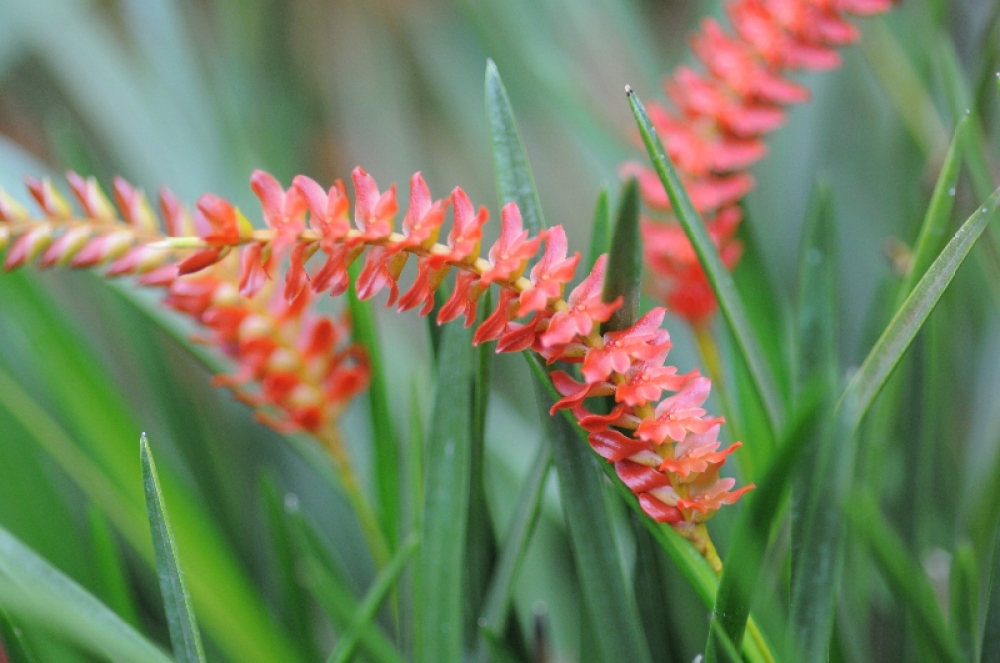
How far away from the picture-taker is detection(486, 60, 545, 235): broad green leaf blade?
0.72 ft

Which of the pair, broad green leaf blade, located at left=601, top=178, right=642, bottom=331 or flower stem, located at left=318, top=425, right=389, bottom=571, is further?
flower stem, located at left=318, top=425, right=389, bottom=571

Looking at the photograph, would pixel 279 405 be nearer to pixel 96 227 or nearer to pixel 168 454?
pixel 96 227

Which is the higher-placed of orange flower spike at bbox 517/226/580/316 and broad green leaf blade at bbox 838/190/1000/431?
orange flower spike at bbox 517/226/580/316

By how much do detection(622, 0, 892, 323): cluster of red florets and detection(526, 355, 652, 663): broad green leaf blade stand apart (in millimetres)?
111

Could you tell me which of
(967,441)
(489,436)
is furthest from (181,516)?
A: (967,441)

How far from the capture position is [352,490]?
0.31m

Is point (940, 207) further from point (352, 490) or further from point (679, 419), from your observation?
point (352, 490)

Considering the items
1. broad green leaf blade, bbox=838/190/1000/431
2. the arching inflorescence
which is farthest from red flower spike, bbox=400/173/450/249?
broad green leaf blade, bbox=838/190/1000/431

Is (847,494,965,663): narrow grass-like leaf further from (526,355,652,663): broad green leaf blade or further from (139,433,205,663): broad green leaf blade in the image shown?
(139,433,205,663): broad green leaf blade

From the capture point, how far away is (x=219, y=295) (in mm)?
268

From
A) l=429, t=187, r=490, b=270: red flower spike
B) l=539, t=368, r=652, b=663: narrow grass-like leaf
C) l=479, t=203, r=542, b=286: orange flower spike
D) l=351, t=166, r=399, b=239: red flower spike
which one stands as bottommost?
l=539, t=368, r=652, b=663: narrow grass-like leaf

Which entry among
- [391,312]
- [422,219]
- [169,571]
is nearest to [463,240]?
[422,219]

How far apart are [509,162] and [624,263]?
0.06 meters

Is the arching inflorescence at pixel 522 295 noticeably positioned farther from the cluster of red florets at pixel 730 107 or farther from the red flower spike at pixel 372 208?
the cluster of red florets at pixel 730 107
